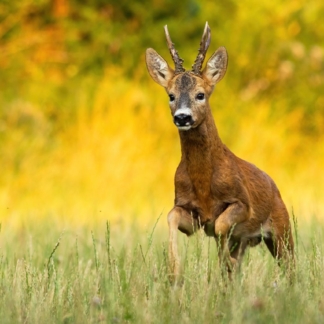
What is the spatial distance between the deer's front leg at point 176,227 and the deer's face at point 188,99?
1.78ft

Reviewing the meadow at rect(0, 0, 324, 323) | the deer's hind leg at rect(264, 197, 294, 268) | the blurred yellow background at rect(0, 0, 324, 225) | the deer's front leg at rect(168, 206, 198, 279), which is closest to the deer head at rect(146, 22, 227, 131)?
the deer's front leg at rect(168, 206, 198, 279)

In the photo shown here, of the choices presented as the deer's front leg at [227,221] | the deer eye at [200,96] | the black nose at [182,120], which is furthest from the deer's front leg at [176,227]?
the deer eye at [200,96]

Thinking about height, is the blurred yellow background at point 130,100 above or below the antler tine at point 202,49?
above

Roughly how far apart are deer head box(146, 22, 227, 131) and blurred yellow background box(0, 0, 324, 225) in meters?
4.25

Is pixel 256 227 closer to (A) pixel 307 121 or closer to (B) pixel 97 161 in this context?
(B) pixel 97 161

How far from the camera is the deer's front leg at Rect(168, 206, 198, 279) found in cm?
581

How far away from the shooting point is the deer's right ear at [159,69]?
6875 mm

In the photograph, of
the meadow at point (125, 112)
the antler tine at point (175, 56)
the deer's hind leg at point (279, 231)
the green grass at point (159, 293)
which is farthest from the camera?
the meadow at point (125, 112)

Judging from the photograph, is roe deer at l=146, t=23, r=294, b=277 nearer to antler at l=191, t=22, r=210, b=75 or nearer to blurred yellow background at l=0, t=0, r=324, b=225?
antler at l=191, t=22, r=210, b=75

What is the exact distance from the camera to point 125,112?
564 inches

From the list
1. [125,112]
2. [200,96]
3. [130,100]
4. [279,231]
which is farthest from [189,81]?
[130,100]

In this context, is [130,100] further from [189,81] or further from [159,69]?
[189,81]

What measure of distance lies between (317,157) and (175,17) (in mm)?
3247

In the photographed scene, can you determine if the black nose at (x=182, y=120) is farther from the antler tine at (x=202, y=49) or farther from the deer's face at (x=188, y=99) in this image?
the antler tine at (x=202, y=49)
